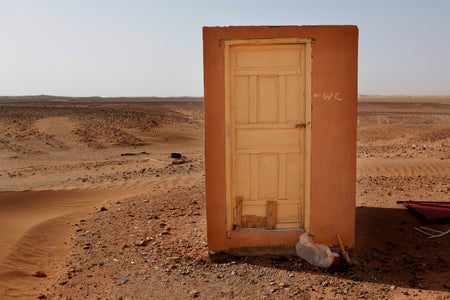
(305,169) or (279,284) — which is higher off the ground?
(305,169)

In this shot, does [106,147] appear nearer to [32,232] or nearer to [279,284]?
[32,232]

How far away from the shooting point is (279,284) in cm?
494

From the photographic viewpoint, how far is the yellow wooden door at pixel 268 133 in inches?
218

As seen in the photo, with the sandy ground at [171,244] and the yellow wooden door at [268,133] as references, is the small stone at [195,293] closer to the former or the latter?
the sandy ground at [171,244]

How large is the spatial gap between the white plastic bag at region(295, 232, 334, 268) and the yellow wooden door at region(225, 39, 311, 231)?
241 millimetres

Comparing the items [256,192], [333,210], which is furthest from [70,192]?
[333,210]

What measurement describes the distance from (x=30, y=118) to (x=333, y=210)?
84.8 feet

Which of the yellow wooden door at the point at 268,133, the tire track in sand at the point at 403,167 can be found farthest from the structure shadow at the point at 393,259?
the tire track in sand at the point at 403,167

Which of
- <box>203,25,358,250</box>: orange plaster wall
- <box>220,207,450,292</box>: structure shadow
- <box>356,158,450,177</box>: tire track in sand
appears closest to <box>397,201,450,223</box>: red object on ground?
<box>220,207,450,292</box>: structure shadow

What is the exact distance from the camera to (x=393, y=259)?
18.5 feet

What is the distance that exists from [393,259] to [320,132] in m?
1.74

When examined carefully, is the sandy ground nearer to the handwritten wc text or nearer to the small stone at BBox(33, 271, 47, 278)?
the small stone at BBox(33, 271, 47, 278)

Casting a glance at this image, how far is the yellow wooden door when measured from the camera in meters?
5.54

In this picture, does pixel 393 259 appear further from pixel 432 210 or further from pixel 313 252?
pixel 432 210
